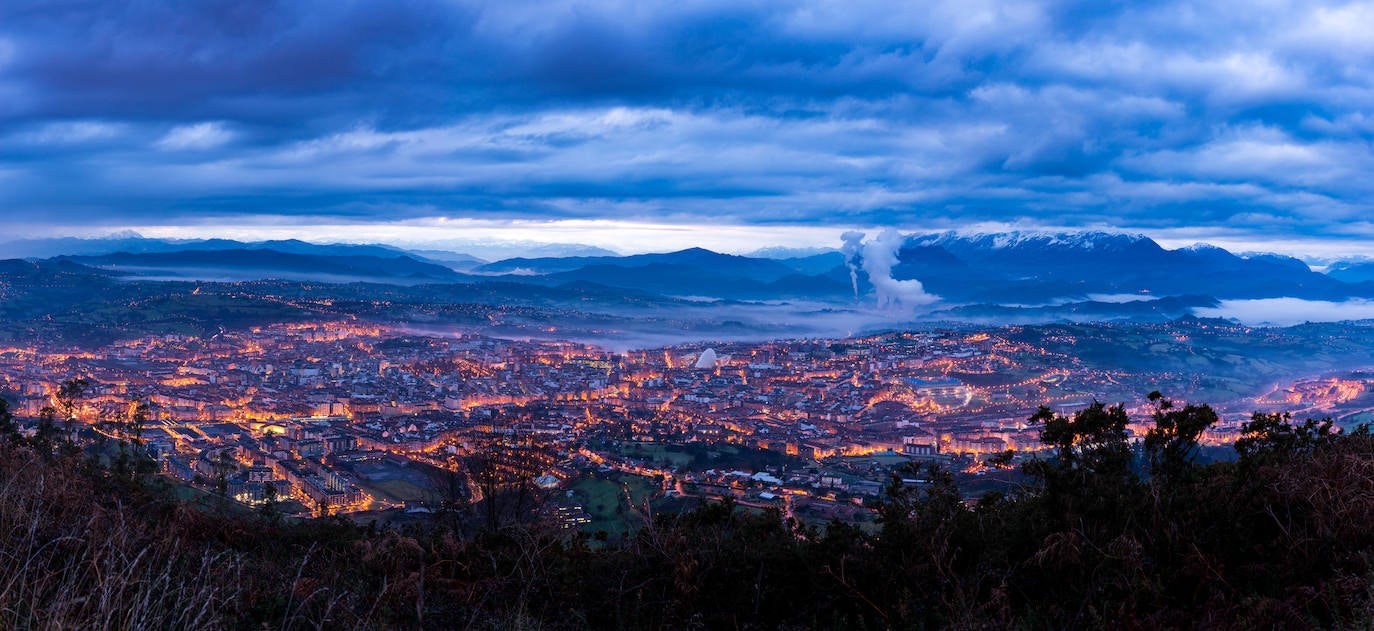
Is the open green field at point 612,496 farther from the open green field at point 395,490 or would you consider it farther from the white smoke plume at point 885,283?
the white smoke plume at point 885,283

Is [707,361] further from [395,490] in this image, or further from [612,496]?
[612,496]

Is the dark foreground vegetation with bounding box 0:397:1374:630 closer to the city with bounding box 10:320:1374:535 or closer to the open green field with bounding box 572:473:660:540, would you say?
the city with bounding box 10:320:1374:535

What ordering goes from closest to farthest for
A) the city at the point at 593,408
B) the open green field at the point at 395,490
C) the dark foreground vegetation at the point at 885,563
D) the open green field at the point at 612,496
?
the dark foreground vegetation at the point at 885,563 < the open green field at the point at 612,496 < the city at the point at 593,408 < the open green field at the point at 395,490

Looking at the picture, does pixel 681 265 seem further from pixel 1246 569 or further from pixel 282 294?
pixel 1246 569

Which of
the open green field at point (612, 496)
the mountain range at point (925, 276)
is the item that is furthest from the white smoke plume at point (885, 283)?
the open green field at point (612, 496)

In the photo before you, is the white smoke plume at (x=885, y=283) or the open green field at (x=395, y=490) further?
the white smoke plume at (x=885, y=283)

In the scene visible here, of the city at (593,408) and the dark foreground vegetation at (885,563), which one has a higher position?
the dark foreground vegetation at (885,563)

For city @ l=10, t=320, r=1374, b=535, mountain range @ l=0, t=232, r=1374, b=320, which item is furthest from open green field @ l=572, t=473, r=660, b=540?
mountain range @ l=0, t=232, r=1374, b=320

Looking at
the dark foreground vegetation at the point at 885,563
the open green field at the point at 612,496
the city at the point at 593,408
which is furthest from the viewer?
the city at the point at 593,408
